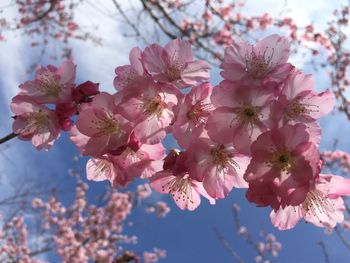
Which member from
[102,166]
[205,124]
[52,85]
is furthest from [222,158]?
[52,85]

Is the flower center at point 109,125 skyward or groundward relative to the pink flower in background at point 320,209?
skyward

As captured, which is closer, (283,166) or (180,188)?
(283,166)

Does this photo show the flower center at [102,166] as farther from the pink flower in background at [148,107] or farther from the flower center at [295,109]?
the flower center at [295,109]

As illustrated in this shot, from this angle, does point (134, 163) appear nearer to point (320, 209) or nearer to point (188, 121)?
point (188, 121)

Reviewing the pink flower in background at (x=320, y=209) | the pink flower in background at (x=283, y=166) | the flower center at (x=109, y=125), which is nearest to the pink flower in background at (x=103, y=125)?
the flower center at (x=109, y=125)

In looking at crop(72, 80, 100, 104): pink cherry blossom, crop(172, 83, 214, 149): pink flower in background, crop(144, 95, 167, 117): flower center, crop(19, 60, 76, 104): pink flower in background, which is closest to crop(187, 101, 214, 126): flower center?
crop(172, 83, 214, 149): pink flower in background

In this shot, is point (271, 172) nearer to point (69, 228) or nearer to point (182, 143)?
point (182, 143)

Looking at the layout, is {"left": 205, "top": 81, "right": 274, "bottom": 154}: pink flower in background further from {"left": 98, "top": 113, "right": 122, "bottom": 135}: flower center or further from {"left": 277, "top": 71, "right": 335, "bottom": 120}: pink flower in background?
{"left": 98, "top": 113, "right": 122, "bottom": 135}: flower center
